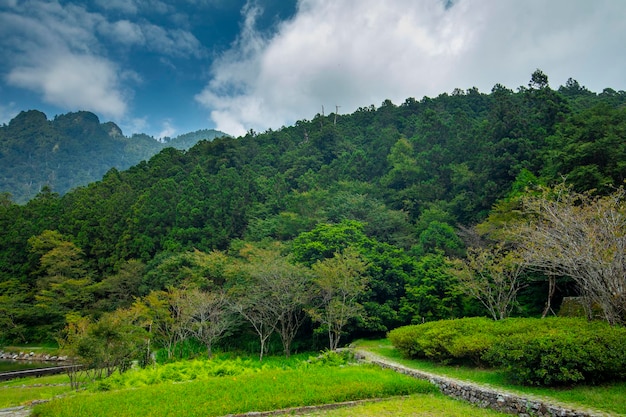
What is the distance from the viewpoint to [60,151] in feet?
375

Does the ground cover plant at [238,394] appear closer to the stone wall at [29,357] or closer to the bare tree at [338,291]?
the bare tree at [338,291]

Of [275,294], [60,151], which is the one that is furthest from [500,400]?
[60,151]

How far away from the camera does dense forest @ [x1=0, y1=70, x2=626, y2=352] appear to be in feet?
68.6

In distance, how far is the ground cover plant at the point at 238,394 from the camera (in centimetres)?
806

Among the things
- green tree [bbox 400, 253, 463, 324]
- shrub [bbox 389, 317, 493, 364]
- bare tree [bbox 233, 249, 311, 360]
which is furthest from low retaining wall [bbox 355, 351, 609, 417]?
bare tree [bbox 233, 249, 311, 360]

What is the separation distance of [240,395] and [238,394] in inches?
4.3

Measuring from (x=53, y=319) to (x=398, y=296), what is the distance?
97.3ft

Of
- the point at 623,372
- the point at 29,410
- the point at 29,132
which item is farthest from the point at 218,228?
the point at 29,132

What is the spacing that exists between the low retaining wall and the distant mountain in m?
100

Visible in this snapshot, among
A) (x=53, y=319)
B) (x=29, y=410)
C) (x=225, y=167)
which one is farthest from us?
(x=225, y=167)

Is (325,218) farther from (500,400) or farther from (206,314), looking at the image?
(500,400)

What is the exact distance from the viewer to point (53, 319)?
32.4 metres

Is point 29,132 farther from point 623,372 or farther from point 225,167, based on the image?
point 623,372

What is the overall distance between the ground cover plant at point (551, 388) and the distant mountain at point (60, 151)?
99538 millimetres
